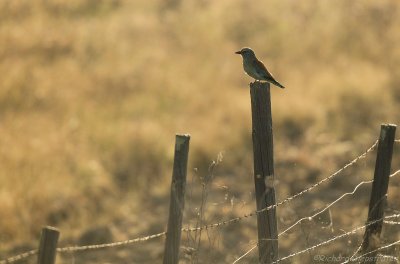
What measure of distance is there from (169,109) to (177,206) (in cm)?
894

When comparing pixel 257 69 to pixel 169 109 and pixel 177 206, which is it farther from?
pixel 169 109

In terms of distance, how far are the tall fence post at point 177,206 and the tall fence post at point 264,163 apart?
0.46 meters

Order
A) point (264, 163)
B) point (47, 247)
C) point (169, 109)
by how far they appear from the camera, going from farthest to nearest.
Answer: point (169, 109) < point (264, 163) < point (47, 247)

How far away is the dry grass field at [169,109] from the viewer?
10.6m

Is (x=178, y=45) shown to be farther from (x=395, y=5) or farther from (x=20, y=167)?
(x=20, y=167)

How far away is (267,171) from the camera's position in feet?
18.0

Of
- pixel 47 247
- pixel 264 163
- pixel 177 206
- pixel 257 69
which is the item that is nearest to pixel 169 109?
pixel 257 69

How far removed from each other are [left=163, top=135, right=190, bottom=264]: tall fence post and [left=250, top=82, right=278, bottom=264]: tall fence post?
0.46 m

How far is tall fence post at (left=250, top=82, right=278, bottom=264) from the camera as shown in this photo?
18.0ft

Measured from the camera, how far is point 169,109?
1413cm

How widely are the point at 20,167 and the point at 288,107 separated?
176 inches

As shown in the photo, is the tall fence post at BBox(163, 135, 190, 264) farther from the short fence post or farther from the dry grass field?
the dry grass field

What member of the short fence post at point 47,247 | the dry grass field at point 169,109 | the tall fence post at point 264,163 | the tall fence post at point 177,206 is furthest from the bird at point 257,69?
the short fence post at point 47,247

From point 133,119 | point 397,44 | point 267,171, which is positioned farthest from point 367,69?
point 267,171
